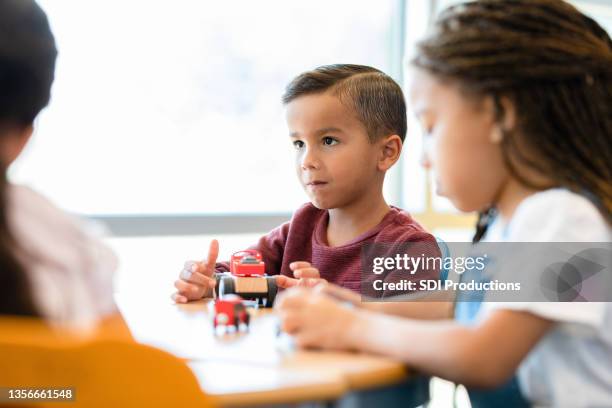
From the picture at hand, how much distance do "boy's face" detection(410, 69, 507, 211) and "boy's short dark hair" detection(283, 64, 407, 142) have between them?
23.8 inches

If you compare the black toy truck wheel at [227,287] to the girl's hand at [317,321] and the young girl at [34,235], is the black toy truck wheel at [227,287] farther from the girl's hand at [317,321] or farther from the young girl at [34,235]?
the young girl at [34,235]

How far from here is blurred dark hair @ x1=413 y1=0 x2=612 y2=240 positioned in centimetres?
98

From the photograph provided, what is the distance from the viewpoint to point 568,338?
0.95 metres

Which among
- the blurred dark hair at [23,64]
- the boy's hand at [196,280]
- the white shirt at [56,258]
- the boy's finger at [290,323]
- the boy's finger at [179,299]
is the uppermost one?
the blurred dark hair at [23,64]

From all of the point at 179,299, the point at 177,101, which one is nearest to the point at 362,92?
the point at 179,299

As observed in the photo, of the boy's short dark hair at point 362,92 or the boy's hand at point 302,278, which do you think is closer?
the boy's hand at point 302,278

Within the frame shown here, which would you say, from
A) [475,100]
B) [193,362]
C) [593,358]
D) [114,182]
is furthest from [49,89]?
[114,182]

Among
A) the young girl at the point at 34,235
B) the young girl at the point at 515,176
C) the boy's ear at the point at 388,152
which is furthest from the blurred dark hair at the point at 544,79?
the boy's ear at the point at 388,152

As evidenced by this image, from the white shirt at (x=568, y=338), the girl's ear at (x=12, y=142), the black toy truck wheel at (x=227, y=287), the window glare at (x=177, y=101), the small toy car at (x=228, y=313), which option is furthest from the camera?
the window glare at (x=177, y=101)

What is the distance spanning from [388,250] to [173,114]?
1.57m

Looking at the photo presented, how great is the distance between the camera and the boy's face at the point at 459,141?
101cm

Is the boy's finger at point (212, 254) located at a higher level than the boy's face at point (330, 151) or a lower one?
lower

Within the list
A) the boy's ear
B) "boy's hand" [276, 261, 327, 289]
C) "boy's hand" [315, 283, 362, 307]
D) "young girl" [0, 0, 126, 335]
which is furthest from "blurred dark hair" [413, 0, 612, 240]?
the boy's ear

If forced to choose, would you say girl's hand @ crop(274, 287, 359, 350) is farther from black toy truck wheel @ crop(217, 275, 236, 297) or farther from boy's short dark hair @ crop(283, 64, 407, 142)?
boy's short dark hair @ crop(283, 64, 407, 142)
